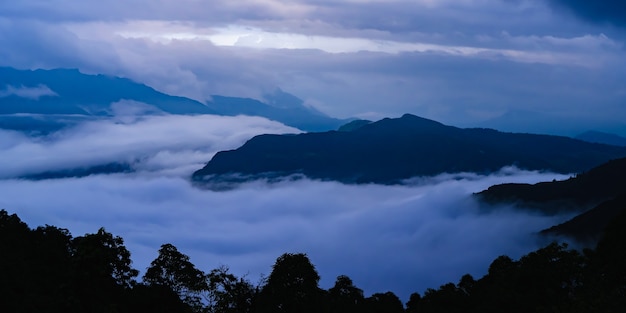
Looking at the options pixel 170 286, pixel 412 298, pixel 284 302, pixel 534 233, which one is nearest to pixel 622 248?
pixel 412 298

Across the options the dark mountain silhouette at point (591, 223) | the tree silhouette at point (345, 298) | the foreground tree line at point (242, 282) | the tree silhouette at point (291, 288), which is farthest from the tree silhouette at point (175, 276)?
the dark mountain silhouette at point (591, 223)

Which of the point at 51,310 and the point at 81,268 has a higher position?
the point at 81,268

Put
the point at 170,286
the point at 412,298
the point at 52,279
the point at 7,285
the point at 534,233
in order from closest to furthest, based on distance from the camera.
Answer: the point at 7,285, the point at 52,279, the point at 170,286, the point at 412,298, the point at 534,233

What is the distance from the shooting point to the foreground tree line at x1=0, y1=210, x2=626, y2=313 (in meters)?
42.8

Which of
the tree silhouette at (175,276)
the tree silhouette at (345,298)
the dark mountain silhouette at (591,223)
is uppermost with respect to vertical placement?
the dark mountain silhouette at (591,223)

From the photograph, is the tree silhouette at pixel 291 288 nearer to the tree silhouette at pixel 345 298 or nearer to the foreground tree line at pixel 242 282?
the foreground tree line at pixel 242 282

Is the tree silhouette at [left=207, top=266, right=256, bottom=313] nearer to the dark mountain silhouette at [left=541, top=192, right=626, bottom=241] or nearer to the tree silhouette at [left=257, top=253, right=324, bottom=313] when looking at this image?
the tree silhouette at [left=257, top=253, right=324, bottom=313]

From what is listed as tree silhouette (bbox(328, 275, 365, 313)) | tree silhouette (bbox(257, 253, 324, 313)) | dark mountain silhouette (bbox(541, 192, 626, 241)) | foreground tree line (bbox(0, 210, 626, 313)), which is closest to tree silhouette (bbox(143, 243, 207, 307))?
foreground tree line (bbox(0, 210, 626, 313))

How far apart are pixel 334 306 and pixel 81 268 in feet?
58.4

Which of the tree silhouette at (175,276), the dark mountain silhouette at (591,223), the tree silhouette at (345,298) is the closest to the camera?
the tree silhouette at (345,298)

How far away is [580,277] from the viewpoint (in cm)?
4638

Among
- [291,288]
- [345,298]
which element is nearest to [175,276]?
[291,288]

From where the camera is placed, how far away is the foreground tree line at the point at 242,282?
141 ft

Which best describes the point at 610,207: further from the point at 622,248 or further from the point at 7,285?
the point at 7,285
